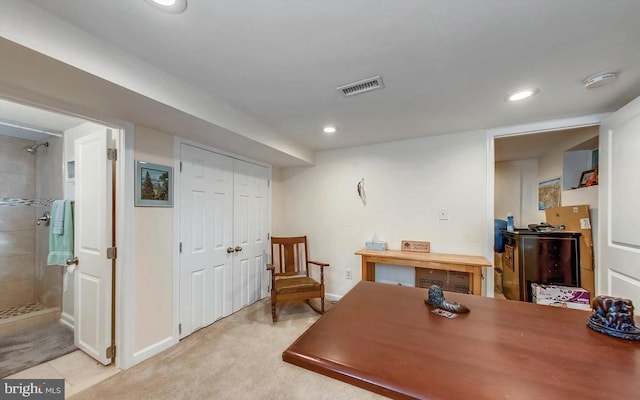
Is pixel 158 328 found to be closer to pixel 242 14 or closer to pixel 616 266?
pixel 242 14

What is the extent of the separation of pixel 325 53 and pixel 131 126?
1.73 meters

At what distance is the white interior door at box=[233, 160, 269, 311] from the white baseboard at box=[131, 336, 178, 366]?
2.75 feet

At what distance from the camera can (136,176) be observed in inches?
82.1

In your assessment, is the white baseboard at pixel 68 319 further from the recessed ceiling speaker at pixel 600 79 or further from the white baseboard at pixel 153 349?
the recessed ceiling speaker at pixel 600 79

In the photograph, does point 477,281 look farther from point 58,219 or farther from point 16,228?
point 16,228

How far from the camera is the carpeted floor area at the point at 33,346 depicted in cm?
206

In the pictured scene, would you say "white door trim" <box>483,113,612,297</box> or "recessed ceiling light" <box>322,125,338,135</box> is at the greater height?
"recessed ceiling light" <box>322,125,338,135</box>

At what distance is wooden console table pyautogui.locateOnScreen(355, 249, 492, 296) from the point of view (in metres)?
2.46

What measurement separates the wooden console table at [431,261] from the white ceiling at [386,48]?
1507 mm

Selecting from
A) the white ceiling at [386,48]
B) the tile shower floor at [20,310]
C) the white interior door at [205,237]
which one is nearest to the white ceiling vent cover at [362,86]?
the white ceiling at [386,48]

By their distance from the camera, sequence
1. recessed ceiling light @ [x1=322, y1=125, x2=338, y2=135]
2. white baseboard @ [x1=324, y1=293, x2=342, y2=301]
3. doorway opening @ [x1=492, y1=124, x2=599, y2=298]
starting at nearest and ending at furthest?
recessed ceiling light @ [x1=322, y1=125, x2=338, y2=135] < doorway opening @ [x1=492, y1=124, x2=599, y2=298] < white baseboard @ [x1=324, y1=293, x2=342, y2=301]

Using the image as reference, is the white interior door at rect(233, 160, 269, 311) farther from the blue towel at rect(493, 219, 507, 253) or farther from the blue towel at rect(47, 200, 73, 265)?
the blue towel at rect(493, 219, 507, 253)

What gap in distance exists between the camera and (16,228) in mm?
3035

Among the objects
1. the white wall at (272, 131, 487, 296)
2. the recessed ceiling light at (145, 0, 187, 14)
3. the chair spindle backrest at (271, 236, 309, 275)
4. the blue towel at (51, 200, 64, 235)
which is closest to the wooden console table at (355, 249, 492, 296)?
the white wall at (272, 131, 487, 296)
